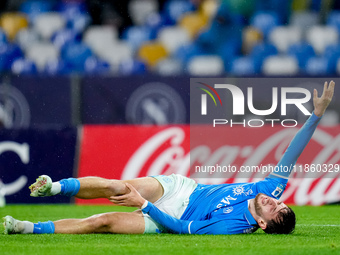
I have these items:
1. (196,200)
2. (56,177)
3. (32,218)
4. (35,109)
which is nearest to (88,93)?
(35,109)

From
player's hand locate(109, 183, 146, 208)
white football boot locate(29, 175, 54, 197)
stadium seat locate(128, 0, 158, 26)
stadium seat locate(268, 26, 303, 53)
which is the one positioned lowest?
player's hand locate(109, 183, 146, 208)

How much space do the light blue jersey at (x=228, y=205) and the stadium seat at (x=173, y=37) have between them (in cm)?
958

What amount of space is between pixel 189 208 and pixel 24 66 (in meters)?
9.13

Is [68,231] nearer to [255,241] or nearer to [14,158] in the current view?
[255,241]

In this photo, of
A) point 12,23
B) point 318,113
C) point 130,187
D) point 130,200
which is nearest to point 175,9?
point 12,23

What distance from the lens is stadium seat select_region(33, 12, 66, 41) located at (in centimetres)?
1711

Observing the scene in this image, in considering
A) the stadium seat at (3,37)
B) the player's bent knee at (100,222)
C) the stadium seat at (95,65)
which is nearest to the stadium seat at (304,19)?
the stadium seat at (95,65)

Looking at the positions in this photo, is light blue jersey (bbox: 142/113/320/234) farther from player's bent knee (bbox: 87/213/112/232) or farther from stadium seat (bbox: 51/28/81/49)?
stadium seat (bbox: 51/28/81/49)

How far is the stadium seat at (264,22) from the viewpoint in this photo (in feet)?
54.7

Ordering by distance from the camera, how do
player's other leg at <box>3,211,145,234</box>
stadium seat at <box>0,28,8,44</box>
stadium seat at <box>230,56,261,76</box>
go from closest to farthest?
player's other leg at <box>3,211,145,234</box>
stadium seat at <box>230,56,261,76</box>
stadium seat at <box>0,28,8,44</box>

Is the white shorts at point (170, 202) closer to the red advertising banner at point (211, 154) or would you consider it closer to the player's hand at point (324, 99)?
the player's hand at point (324, 99)

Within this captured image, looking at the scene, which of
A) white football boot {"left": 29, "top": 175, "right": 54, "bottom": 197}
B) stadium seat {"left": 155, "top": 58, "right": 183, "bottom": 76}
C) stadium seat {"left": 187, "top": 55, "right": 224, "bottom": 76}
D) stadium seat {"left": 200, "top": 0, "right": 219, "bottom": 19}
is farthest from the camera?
stadium seat {"left": 200, "top": 0, "right": 219, "bottom": 19}

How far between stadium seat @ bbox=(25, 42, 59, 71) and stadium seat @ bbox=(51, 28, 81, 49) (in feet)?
0.45

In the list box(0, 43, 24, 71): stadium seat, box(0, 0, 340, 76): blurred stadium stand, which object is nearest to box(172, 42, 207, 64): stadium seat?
box(0, 0, 340, 76): blurred stadium stand
